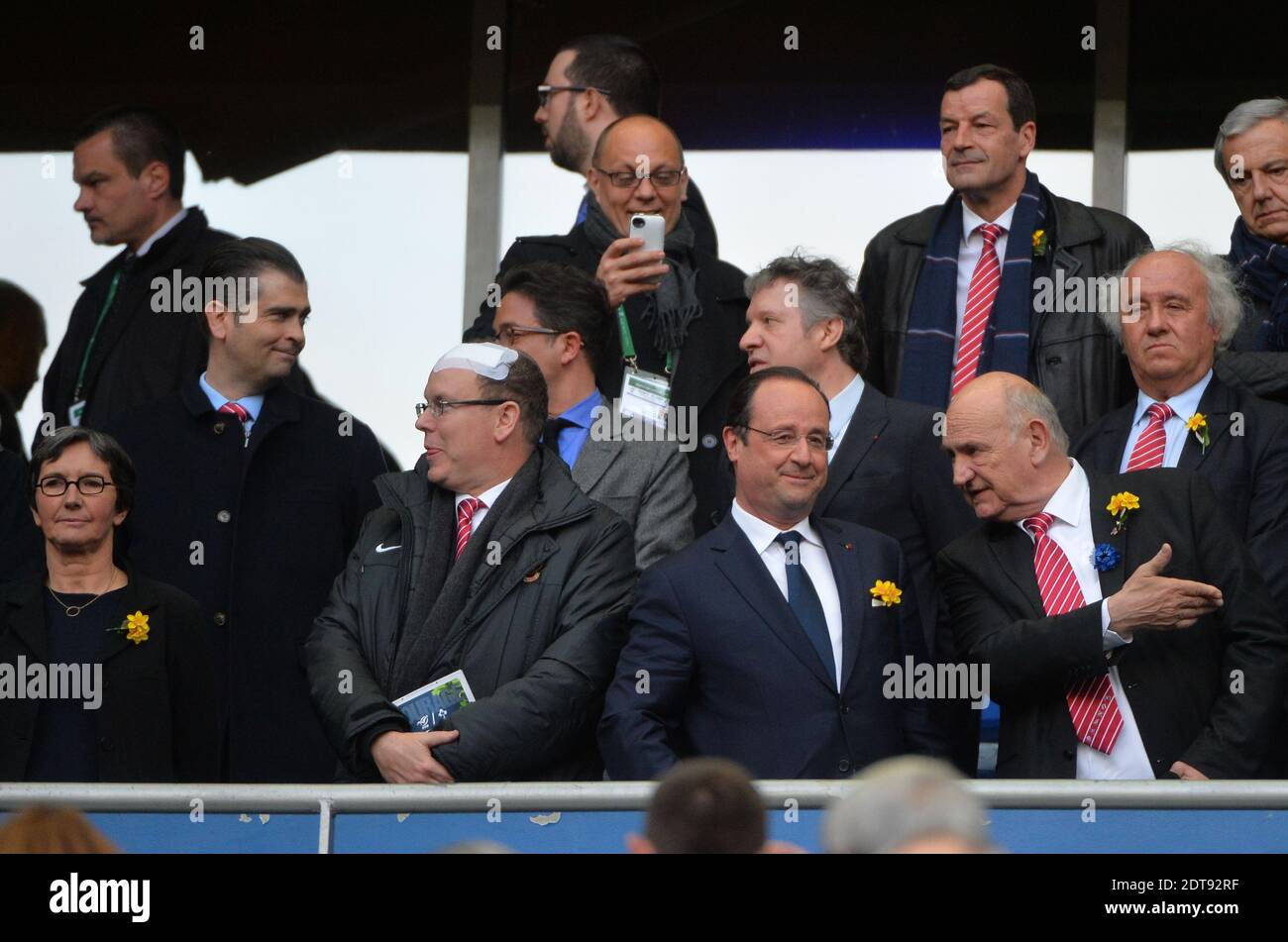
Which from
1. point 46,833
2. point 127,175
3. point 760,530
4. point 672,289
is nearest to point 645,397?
point 672,289

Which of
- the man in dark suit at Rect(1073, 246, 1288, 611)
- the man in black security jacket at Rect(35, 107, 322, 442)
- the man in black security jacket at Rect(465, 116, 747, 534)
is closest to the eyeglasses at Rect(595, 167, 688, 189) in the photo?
the man in black security jacket at Rect(465, 116, 747, 534)

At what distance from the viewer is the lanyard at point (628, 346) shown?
707 centimetres

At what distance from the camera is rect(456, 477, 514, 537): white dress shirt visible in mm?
6238

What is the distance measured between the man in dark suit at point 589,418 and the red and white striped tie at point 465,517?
441 mm

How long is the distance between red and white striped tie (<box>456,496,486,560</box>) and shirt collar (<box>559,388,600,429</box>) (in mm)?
649

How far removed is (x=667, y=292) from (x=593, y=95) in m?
0.98

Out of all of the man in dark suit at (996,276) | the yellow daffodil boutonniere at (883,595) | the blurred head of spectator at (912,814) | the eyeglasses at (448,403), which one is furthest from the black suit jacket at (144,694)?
the blurred head of spectator at (912,814)

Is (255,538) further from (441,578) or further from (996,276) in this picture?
(996,276)

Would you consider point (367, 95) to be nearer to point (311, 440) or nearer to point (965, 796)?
point (311, 440)

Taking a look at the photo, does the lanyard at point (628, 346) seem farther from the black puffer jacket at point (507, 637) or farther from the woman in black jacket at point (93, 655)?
the woman in black jacket at point (93, 655)

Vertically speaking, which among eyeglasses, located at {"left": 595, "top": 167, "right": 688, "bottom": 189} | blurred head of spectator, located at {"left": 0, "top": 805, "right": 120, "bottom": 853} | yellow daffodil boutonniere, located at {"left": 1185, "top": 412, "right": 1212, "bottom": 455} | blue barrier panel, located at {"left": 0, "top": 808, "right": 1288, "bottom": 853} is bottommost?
blue barrier panel, located at {"left": 0, "top": 808, "right": 1288, "bottom": 853}

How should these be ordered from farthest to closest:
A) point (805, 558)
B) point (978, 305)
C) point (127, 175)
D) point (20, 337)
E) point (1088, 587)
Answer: point (20, 337) → point (127, 175) → point (978, 305) → point (805, 558) → point (1088, 587)

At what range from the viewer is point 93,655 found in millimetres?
6391

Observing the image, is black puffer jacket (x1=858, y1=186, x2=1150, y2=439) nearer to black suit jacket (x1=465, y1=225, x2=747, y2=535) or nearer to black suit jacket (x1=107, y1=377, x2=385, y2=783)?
black suit jacket (x1=465, y1=225, x2=747, y2=535)
